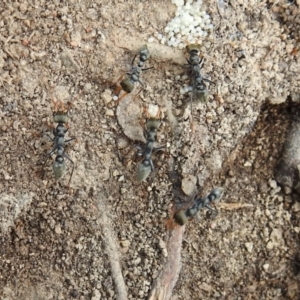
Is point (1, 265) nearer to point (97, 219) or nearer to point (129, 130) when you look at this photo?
point (97, 219)

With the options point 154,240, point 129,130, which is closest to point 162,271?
point 154,240

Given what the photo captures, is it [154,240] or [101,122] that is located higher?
[101,122]

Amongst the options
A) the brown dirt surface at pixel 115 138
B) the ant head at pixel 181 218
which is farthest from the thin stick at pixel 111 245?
the ant head at pixel 181 218

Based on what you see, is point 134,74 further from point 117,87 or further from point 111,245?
point 111,245

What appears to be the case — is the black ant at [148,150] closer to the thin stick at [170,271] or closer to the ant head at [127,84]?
the ant head at [127,84]

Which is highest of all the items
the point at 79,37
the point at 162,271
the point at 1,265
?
the point at 79,37

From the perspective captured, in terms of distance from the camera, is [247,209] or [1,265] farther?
[247,209]

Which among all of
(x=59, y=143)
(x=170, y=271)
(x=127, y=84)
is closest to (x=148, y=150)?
(x=127, y=84)
